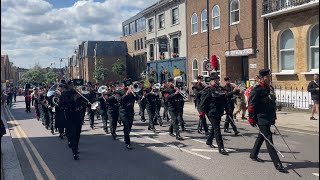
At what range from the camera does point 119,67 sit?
5897 cm

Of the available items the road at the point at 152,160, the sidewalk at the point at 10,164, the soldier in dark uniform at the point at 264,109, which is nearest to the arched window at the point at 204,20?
the road at the point at 152,160

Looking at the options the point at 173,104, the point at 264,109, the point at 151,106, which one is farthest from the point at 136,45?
the point at 264,109

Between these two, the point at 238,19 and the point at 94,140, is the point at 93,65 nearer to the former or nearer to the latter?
the point at 238,19

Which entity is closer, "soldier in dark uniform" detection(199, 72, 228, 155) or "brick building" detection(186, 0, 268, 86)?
"soldier in dark uniform" detection(199, 72, 228, 155)

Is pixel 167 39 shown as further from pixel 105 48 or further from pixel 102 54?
pixel 102 54

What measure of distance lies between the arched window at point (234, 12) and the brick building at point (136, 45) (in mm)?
29269

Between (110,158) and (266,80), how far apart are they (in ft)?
13.6

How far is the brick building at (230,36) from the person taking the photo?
74.9ft

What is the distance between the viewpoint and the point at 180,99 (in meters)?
12.1

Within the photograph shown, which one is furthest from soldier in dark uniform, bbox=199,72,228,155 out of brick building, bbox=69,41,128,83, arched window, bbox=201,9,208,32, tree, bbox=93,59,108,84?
brick building, bbox=69,41,128,83

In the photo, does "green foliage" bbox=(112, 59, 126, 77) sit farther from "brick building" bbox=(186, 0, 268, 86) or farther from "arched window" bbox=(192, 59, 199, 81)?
"arched window" bbox=(192, 59, 199, 81)

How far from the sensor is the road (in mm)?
7117

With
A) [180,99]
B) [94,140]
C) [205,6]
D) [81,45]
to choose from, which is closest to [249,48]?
[205,6]

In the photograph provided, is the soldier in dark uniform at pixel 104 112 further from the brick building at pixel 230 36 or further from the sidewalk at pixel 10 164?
the brick building at pixel 230 36
